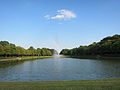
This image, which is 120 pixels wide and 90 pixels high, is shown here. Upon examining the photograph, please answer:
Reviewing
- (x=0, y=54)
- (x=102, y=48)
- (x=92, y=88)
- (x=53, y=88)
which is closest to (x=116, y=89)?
(x=92, y=88)

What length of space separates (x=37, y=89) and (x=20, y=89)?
108 cm

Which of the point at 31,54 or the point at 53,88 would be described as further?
the point at 31,54


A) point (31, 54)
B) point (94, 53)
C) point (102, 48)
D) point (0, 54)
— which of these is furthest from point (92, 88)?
point (31, 54)

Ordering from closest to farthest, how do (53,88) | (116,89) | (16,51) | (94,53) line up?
(116,89) → (53,88) → (16,51) → (94,53)

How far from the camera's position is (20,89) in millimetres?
15984

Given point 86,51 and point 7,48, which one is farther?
point 86,51

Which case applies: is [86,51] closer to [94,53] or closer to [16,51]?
[94,53]

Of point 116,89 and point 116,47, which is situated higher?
point 116,47

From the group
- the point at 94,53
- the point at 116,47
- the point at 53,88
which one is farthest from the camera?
the point at 94,53

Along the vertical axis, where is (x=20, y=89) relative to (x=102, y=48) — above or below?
below

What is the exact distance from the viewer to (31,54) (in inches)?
Answer: 7530

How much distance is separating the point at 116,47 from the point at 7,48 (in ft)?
187

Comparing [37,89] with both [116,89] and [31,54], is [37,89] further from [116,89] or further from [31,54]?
[31,54]

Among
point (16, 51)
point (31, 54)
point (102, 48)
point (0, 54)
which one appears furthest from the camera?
point (31, 54)
